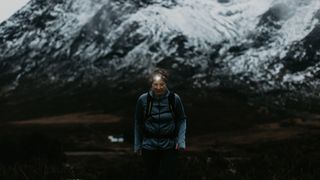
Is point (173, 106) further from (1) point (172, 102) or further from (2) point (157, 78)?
(2) point (157, 78)

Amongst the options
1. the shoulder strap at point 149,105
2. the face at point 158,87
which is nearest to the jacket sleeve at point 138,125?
the shoulder strap at point 149,105

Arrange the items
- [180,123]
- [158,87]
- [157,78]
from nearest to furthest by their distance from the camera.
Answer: [158,87] → [157,78] → [180,123]

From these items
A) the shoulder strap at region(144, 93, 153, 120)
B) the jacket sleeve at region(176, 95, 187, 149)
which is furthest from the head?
the jacket sleeve at region(176, 95, 187, 149)

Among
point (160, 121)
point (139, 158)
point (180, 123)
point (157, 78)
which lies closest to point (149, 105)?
point (160, 121)

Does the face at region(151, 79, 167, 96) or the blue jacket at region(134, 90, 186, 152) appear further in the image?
the blue jacket at region(134, 90, 186, 152)

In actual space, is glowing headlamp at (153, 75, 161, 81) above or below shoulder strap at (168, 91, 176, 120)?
above

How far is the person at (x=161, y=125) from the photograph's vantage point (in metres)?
12.2

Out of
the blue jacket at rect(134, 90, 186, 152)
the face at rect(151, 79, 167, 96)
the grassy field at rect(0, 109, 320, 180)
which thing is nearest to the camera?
the face at rect(151, 79, 167, 96)

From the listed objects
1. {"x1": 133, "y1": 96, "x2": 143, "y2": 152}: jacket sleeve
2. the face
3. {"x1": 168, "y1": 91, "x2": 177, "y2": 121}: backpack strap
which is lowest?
{"x1": 133, "y1": 96, "x2": 143, "y2": 152}: jacket sleeve

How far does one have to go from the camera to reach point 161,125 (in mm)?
12312

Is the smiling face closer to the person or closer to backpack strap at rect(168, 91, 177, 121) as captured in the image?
the person

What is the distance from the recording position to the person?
12.2m

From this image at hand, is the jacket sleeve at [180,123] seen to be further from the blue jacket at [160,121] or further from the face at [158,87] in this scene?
the face at [158,87]

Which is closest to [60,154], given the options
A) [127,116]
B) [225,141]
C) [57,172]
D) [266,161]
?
[266,161]
